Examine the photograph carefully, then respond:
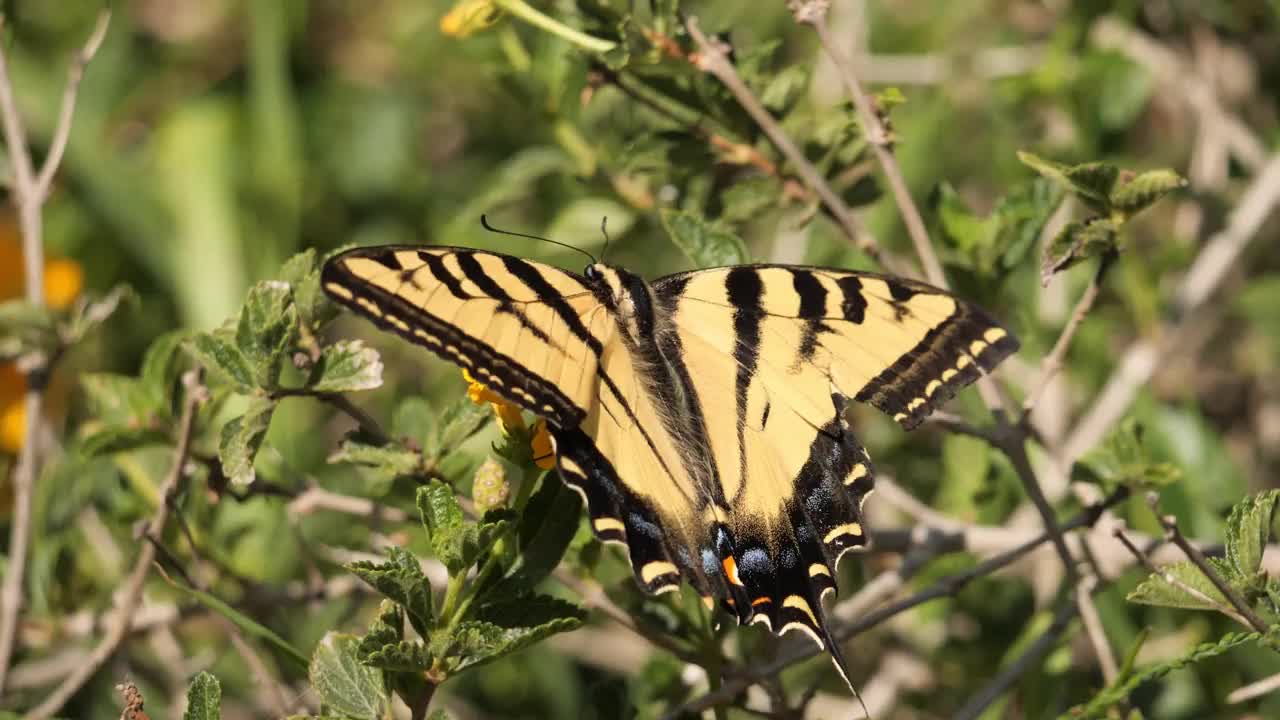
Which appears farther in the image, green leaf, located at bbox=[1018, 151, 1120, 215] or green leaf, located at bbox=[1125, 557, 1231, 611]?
green leaf, located at bbox=[1018, 151, 1120, 215]

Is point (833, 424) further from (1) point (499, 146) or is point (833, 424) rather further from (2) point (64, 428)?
(1) point (499, 146)

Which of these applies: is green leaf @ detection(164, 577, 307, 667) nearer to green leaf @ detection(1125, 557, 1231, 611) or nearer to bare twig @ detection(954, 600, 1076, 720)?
bare twig @ detection(954, 600, 1076, 720)

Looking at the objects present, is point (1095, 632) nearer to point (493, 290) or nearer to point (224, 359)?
point (493, 290)

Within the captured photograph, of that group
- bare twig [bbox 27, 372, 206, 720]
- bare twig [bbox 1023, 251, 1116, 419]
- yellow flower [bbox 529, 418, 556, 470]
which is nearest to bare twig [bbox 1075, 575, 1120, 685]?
bare twig [bbox 1023, 251, 1116, 419]

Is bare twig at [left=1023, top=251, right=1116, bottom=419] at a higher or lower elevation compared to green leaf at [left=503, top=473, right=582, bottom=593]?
higher

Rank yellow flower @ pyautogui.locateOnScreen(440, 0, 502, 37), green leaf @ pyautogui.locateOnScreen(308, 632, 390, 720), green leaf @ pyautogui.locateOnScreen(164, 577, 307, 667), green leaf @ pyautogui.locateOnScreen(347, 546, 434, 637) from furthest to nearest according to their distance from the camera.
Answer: yellow flower @ pyautogui.locateOnScreen(440, 0, 502, 37)
green leaf @ pyautogui.locateOnScreen(164, 577, 307, 667)
green leaf @ pyautogui.locateOnScreen(308, 632, 390, 720)
green leaf @ pyautogui.locateOnScreen(347, 546, 434, 637)

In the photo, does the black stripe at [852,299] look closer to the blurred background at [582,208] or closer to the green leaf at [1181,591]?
the blurred background at [582,208]
